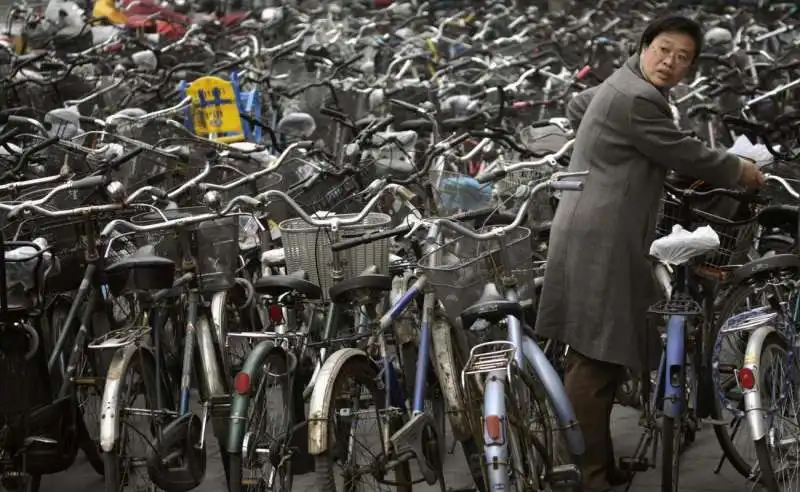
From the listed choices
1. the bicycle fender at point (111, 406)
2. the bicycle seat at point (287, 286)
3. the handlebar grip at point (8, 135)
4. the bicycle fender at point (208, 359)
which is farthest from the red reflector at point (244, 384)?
the handlebar grip at point (8, 135)

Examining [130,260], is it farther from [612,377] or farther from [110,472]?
[612,377]

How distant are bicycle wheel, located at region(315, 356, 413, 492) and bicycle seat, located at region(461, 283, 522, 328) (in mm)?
485

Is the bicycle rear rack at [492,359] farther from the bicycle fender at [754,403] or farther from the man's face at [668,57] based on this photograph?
the man's face at [668,57]

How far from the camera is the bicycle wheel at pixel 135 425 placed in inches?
198

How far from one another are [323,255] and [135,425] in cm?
107

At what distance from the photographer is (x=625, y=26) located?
16.4 m

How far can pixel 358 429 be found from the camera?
4844 millimetres

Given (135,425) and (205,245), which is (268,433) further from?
(205,245)

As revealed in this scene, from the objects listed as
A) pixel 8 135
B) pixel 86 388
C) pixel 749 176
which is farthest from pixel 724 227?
pixel 8 135

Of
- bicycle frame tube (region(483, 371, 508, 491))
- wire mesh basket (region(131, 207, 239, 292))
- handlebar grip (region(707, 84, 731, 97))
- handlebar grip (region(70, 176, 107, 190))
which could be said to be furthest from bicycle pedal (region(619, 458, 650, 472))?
handlebar grip (region(707, 84, 731, 97))

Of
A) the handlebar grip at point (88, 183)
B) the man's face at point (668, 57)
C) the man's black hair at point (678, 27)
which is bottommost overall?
the handlebar grip at point (88, 183)

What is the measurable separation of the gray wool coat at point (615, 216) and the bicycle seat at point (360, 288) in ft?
3.13

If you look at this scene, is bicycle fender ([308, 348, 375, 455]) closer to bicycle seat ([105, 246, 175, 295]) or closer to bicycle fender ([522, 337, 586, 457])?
bicycle fender ([522, 337, 586, 457])

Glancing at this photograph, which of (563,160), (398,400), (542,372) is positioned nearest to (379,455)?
(398,400)
